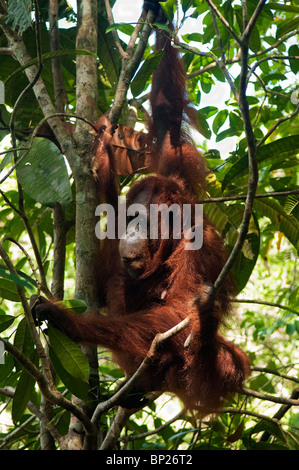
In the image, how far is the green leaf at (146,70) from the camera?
2.89 m

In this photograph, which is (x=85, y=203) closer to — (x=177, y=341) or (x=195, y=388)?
(x=177, y=341)

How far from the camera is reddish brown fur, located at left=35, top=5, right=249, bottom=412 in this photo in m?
2.38

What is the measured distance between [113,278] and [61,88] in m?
1.17

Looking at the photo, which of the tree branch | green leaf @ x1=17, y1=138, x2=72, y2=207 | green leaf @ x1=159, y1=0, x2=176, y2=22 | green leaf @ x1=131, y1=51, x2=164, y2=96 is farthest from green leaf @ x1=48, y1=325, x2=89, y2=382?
green leaf @ x1=159, y1=0, x2=176, y2=22

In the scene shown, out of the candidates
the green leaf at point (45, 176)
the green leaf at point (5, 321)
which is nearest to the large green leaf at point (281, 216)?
the green leaf at point (45, 176)

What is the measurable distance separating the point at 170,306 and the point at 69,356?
2.47ft

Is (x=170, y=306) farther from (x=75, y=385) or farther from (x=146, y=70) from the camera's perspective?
(x=146, y=70)

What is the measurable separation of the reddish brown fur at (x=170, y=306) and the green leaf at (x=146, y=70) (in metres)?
0.34

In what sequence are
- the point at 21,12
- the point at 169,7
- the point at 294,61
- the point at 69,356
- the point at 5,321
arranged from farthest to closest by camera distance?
the point at 294,61 < the point at 169,7 < the point at 21,12 < the point at 5,321 < the point at 69,356

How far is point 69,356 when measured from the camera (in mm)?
2062

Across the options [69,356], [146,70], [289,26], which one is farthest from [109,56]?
[69,356]

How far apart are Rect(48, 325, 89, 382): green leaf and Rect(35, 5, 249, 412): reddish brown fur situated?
0.49 ft

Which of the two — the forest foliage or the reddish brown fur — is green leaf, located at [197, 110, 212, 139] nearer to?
the forest foliage

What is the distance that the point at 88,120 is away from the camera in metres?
2.79
